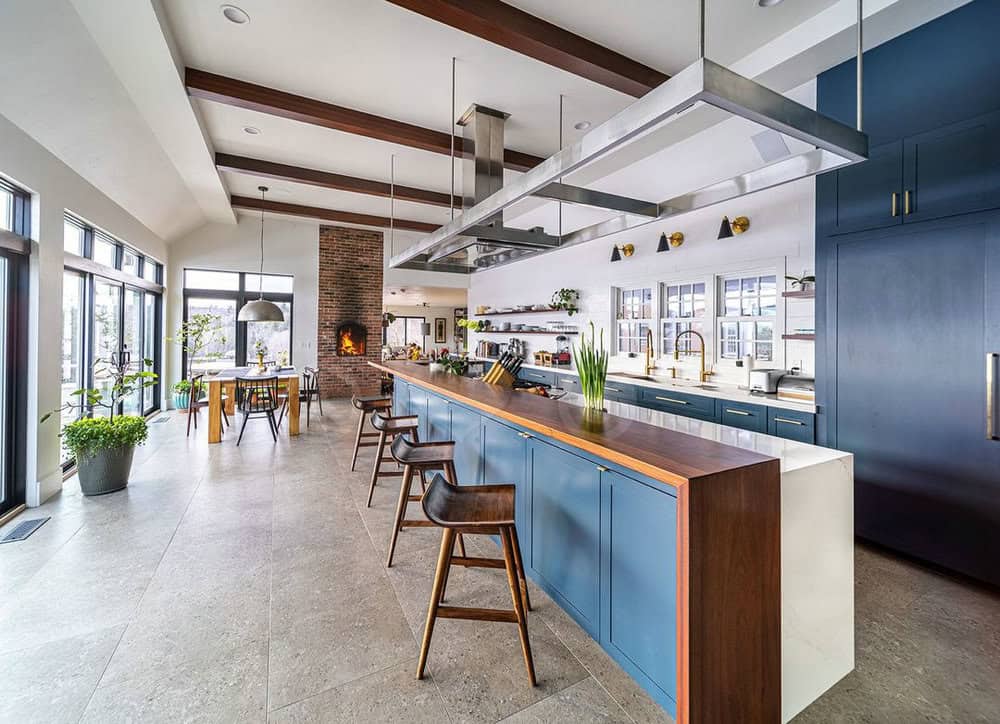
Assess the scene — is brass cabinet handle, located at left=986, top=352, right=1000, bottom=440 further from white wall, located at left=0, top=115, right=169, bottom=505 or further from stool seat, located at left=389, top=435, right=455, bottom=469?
white wall, located at left=0, top=115, right=169, bottom=505

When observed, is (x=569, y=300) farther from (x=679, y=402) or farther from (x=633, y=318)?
(x=679, y=402)

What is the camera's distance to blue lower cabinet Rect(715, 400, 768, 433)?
11.1 feet

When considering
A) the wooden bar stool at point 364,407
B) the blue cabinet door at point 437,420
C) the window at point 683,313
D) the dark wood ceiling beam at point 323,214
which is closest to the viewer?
the blue cabinet door at point 437,420

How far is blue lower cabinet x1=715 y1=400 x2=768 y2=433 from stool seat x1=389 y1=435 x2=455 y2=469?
223 centimetres

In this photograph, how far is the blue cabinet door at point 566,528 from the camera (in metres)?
1.86

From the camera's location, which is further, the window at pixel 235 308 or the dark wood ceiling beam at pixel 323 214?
the window at pixel 235 308

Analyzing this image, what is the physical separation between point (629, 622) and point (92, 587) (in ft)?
8.84

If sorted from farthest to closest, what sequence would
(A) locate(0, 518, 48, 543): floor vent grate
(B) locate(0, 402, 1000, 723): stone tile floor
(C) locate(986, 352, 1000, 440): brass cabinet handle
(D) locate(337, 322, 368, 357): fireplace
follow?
(D) locate(337, 322, 368, 357): fireplace
(A) locate(0, 518, 48, 543): floor vent grate
(C) locate(986, 352, 1000, 440): brass cabinet handle
(B) locate(0, 402, 1000, 723): stone tile floor

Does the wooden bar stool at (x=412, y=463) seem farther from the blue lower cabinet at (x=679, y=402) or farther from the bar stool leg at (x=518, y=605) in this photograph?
the blue lower cabinet at (x=679, y=402)

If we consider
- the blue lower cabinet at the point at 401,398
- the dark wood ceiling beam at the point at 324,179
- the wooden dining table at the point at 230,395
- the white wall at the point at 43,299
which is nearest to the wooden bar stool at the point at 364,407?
the blue lower cabinet at the point at 401,398

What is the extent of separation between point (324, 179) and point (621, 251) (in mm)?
3809

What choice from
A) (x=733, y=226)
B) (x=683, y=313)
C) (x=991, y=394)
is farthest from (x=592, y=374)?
(x=683, y=313)

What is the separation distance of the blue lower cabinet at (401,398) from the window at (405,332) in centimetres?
1232

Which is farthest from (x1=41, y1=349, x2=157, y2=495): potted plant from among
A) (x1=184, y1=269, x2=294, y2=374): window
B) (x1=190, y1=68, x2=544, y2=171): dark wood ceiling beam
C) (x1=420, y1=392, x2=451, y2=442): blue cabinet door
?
(x1=184, y1=269, x2=294, y2=374): window
